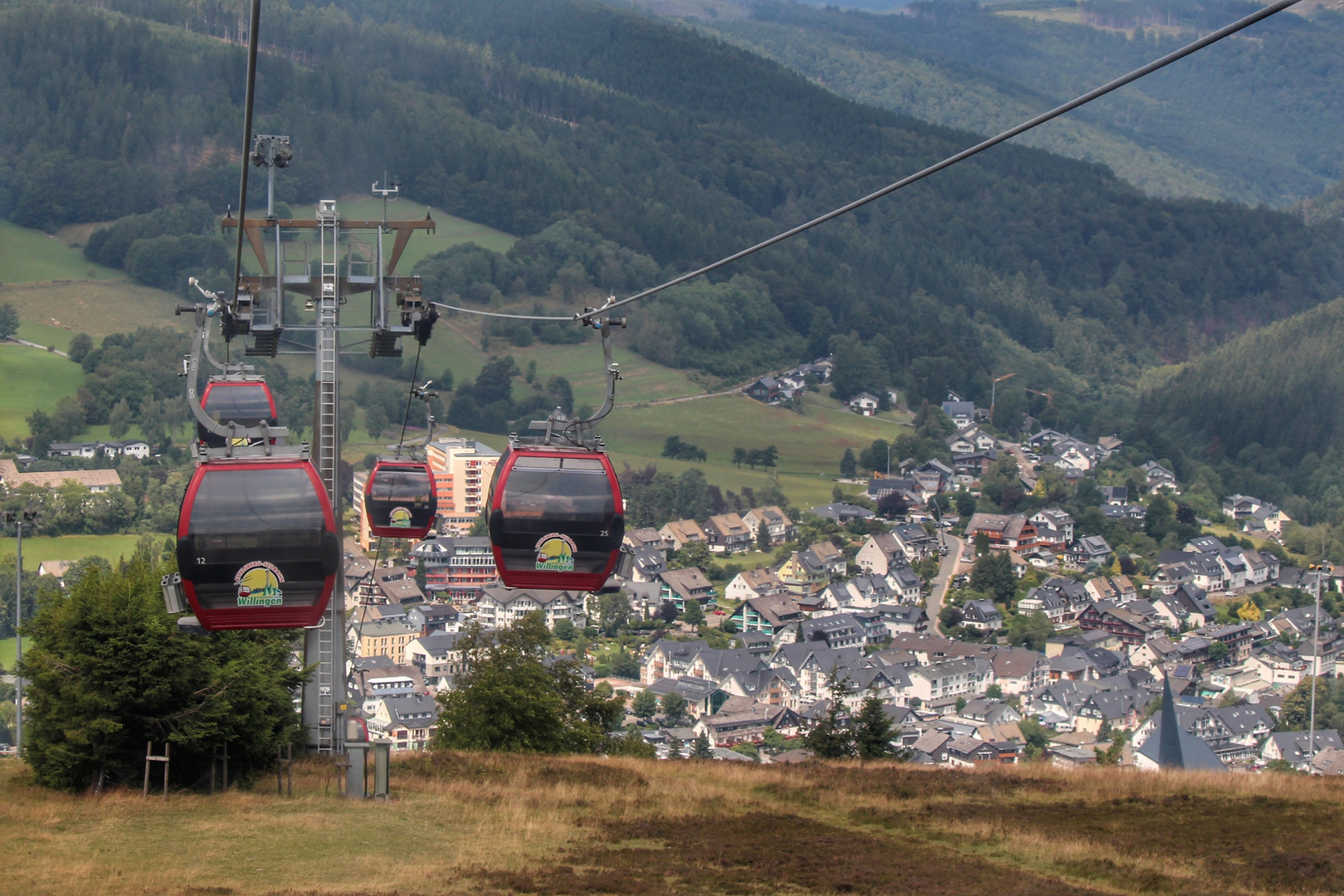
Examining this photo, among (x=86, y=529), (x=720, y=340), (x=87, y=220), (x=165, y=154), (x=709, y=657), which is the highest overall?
(x=165, y=154)

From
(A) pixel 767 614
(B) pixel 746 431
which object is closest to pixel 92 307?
A: (B) pixel 746 431

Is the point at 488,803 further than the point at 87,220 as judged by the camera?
No

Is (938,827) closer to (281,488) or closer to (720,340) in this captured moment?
(281,488)

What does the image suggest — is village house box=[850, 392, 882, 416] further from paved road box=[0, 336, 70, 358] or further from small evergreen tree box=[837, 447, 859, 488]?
paved road box=[0, 336, 70, 358]

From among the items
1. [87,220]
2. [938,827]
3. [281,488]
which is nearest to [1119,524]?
[87,220]

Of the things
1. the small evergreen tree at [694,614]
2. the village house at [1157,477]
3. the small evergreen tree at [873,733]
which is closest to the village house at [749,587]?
the small evergreen tree at [694,614]

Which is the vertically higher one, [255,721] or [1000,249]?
[1000,249]

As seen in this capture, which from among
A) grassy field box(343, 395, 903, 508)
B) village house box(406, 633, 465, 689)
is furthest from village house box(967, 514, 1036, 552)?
village house box(406, 633, 465, 689)
